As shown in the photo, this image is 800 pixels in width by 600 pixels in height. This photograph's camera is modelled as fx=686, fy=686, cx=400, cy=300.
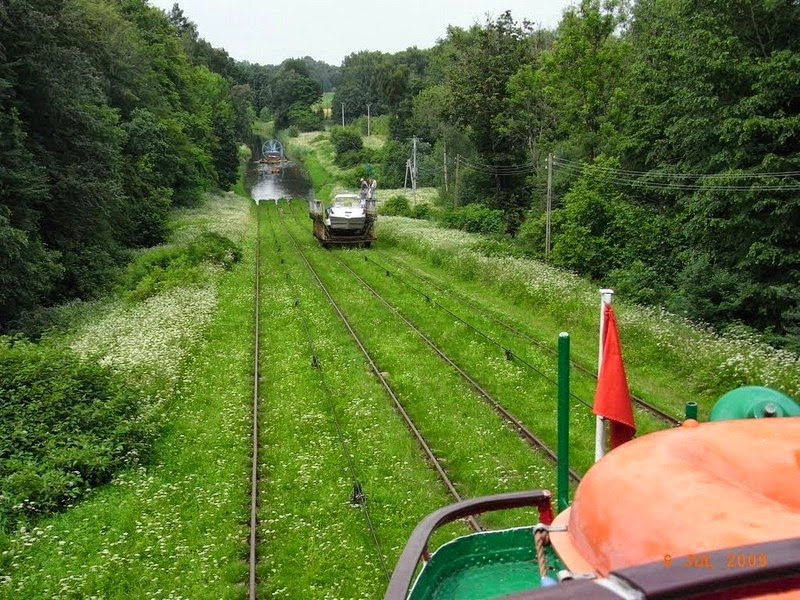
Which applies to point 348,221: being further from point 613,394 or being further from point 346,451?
point 613,394

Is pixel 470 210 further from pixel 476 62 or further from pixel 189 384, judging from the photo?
pixel 189 384

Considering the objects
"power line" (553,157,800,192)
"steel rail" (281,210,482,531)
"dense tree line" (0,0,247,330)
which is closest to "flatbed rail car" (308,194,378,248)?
"dense tree line" (0,0,247,330)

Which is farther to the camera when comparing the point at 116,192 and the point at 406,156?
the point at 406,156

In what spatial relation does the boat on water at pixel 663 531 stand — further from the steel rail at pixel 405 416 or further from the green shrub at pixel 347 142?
the green shrub at pixel 347 142

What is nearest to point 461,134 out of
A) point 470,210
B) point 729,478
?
point 470,210

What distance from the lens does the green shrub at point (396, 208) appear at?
50062 millimetres

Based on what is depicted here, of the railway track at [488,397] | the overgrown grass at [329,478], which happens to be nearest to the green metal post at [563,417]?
the overgrown grass at [329,478]

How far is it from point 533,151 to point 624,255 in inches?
715

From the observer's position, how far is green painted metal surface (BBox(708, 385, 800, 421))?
12.6 ft

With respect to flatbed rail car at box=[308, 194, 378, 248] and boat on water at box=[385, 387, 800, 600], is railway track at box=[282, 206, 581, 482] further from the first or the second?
flatbed rail car at box=[308, 194, 378, 248]

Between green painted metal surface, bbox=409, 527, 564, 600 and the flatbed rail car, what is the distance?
29.1 metres

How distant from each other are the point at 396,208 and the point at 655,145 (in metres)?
24.2

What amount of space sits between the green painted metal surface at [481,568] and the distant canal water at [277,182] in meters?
67.2

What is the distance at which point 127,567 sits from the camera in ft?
25.1
